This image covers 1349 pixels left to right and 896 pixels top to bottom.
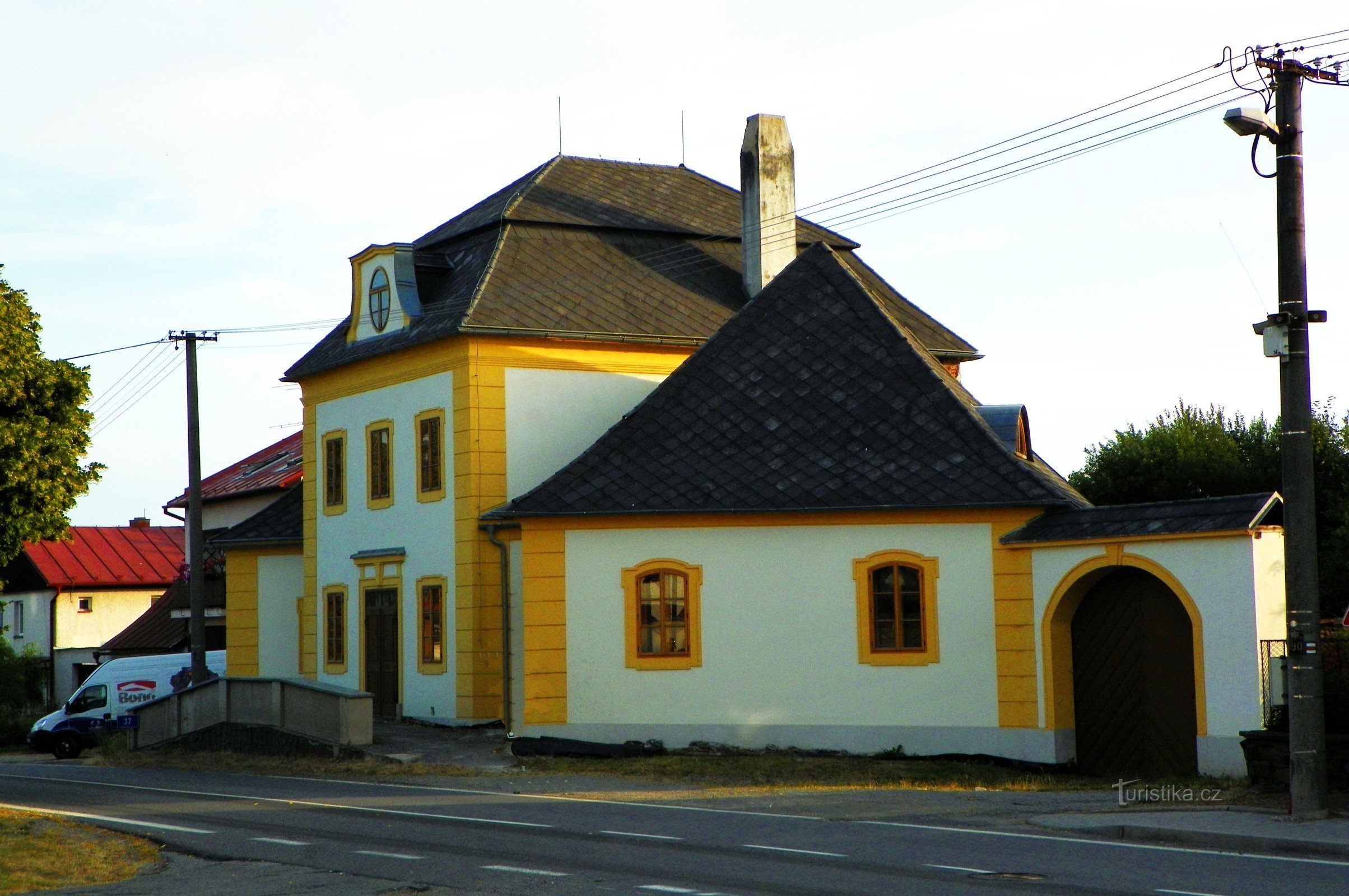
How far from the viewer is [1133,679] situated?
2108cm

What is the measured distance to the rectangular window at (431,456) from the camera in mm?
28188

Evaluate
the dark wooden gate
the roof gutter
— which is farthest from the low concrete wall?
the dark wooden gate

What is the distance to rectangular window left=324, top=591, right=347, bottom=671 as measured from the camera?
102 ft

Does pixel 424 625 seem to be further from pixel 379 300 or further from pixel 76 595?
pixel 76 595

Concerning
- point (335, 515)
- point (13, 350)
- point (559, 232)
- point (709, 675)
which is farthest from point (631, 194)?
point (13, 350)

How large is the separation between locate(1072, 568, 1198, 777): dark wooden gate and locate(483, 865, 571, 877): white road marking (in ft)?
34.9

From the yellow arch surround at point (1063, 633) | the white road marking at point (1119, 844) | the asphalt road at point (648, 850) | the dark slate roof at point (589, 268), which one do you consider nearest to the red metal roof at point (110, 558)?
the dark slate roof at point (589, 268)

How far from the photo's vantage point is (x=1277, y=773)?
54.9ft

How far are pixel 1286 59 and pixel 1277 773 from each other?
7387mm

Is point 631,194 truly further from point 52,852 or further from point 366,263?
point 52,852

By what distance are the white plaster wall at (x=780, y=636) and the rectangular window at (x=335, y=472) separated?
8609 millimetres

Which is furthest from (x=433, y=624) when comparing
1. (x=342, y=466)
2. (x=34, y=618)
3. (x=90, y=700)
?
(x=34, y=618)

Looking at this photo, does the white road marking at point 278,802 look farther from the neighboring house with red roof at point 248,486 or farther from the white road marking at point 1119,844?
the neighboring house with red roof at point 248,486

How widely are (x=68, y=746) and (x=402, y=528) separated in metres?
11.6
